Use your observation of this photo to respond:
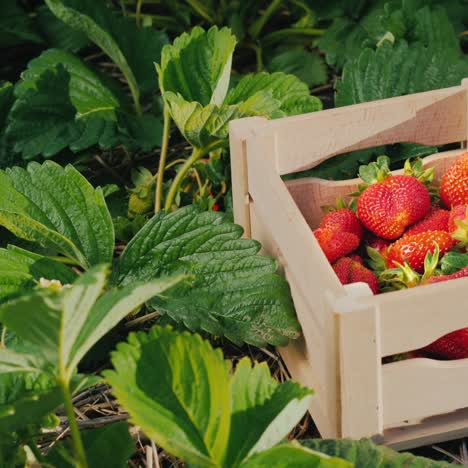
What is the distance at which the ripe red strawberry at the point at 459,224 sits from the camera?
1.34m

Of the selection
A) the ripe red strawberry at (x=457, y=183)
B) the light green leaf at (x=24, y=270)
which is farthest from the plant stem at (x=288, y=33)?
the light green leaf at (x=24, y=270)

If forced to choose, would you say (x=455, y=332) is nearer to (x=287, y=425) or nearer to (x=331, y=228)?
(x=331, y=228)

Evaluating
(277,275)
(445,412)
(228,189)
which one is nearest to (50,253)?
(228,189)

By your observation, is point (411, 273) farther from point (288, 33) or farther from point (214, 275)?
point (288, 33)

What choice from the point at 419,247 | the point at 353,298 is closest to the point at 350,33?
the point at 419,247

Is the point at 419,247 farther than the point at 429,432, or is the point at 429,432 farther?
the point at 419,247

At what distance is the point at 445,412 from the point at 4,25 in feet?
3.98

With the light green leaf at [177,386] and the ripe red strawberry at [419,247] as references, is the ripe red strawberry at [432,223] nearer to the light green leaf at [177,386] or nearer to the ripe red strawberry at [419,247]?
the ripe red strawberry at [419,247]

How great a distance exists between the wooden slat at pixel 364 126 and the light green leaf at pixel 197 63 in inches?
5.4

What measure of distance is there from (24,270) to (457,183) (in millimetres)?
585

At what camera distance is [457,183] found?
142 centimetres

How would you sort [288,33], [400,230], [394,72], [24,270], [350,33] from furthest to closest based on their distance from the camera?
[288,33], [350,33], [394,72], [400,230], [24,270]

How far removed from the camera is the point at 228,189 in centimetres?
165

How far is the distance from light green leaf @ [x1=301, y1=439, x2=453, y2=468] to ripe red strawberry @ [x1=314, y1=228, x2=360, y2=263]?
0.37m
